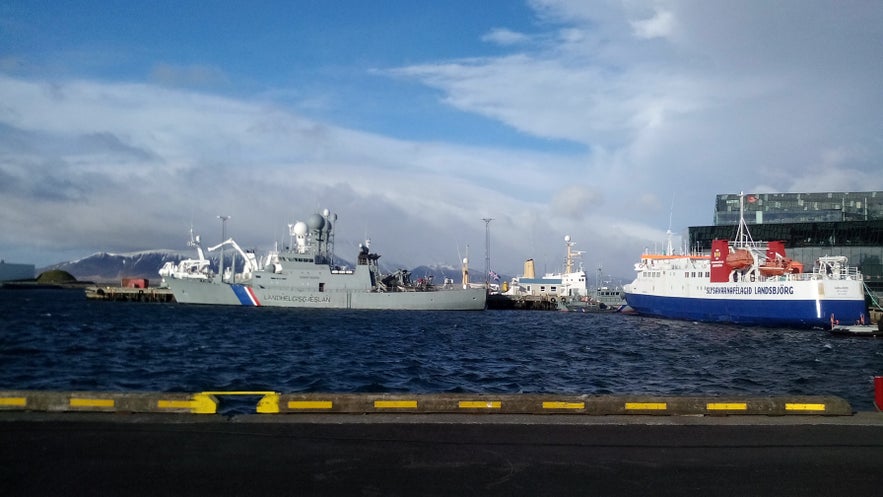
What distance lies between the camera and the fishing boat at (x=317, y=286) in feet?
243

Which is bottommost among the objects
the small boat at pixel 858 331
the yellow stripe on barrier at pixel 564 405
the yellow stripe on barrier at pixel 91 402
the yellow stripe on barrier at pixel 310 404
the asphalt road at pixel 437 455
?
the small boat at pixel 858 331

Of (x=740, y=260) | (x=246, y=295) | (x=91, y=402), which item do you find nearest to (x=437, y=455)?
(x=91, y=402)

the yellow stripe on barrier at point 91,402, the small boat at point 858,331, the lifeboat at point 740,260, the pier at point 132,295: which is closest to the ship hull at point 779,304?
the lifeboat at point 740,260

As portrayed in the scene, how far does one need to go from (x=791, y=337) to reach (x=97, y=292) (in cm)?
9393

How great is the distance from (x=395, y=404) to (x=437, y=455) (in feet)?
8.77

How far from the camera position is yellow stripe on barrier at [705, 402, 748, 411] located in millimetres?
11234

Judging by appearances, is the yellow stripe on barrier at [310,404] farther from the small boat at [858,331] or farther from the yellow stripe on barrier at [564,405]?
the small boat at [858,331]

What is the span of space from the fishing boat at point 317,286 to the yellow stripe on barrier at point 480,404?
6300 cm

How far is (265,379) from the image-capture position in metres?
21.2

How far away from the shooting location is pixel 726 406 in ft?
36.9

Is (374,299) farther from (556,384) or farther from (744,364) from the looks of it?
(556,384)

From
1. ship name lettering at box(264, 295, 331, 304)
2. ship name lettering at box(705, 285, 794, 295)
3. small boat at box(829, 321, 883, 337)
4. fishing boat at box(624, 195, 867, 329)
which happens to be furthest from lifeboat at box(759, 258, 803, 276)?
ship name lettering at box(264, 295, 331, 304)

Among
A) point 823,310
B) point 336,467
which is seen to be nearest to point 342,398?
point 336,467

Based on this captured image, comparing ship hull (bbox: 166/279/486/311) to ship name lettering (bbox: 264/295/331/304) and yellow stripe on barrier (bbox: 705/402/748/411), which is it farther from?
yellow stripe on barrier (bbox: 705/402/748/411)
